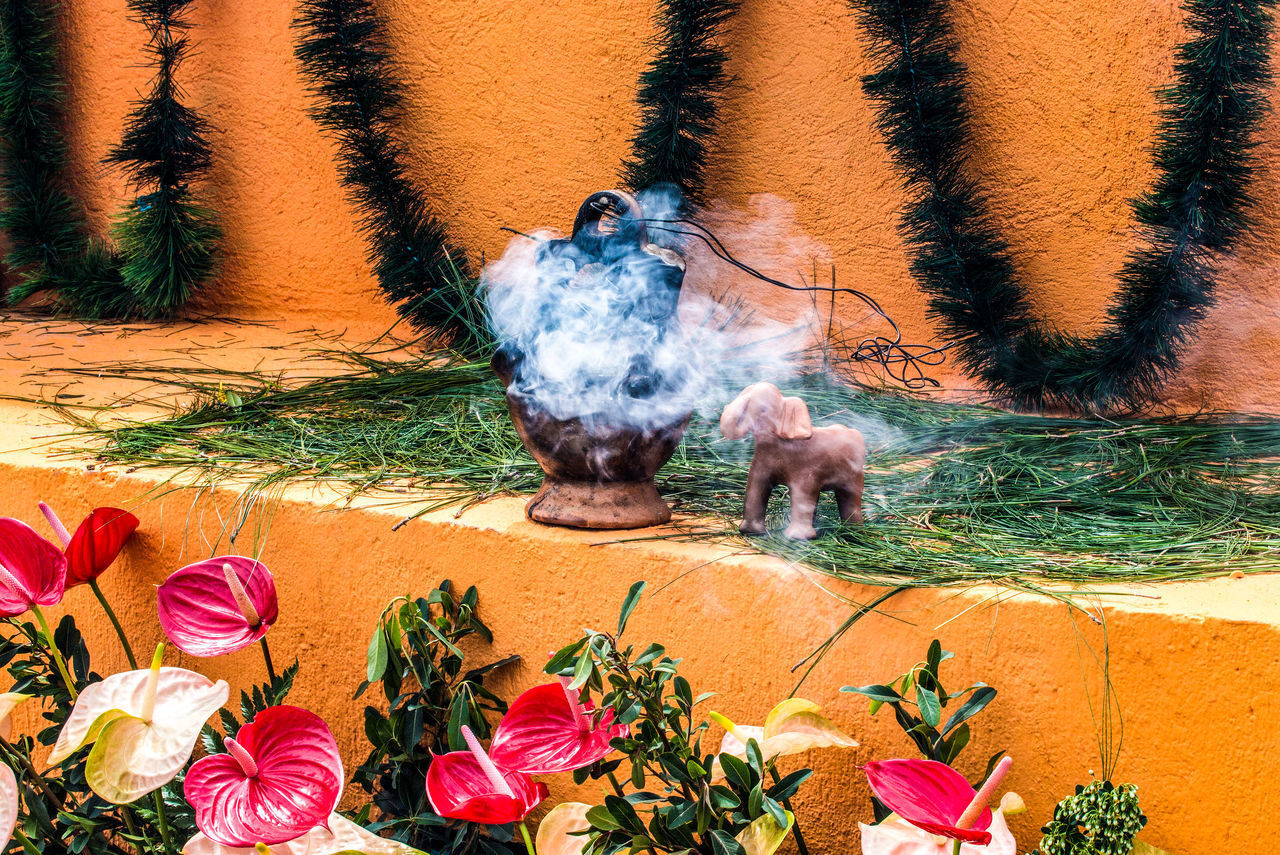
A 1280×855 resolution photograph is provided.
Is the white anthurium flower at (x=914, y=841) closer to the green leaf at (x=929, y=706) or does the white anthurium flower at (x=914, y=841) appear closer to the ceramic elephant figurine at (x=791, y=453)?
the green leaf at (x=929, y=706)

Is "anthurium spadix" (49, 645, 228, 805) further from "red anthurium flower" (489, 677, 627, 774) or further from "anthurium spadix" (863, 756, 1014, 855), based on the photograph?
"anthurium spadix" (863, 756, 1014, 855)

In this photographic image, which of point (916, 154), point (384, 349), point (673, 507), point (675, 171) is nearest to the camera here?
point (673, 507)

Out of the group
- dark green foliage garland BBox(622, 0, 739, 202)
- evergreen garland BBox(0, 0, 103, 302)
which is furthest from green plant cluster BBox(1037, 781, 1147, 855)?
evergreen garland BBox(0, 0, 103, 302)

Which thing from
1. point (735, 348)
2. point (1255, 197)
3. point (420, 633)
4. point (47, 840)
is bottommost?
point (47, 840)

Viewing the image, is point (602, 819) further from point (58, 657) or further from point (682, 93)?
point (682, 93)

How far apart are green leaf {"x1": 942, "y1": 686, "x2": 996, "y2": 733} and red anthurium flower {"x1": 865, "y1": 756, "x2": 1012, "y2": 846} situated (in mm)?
56

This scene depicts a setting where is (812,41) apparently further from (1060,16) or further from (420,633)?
(420,633)

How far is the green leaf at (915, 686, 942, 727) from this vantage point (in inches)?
36.2

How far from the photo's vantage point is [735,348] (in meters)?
2.09

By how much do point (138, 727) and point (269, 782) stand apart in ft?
0.49

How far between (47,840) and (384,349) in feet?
4.24

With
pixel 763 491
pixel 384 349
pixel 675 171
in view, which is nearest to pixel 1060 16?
pixel 675 171

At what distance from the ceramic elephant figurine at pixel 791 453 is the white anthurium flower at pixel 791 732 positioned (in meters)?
0.24

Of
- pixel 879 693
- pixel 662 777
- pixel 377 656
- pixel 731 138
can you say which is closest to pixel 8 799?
pixel 377 656
